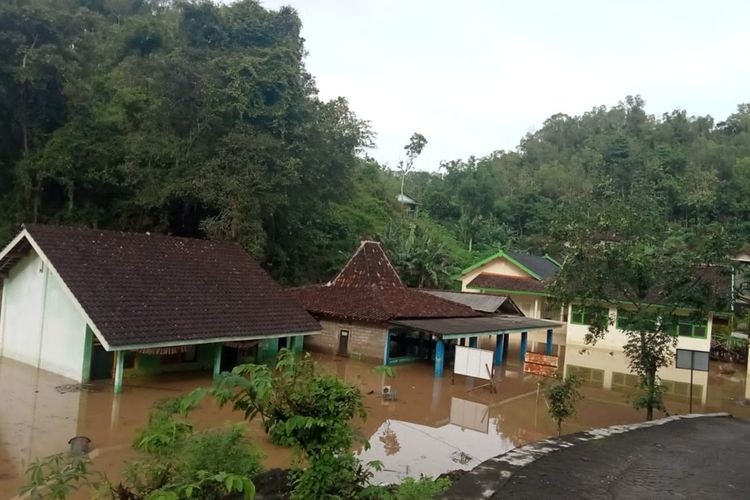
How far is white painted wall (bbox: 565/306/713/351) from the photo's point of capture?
26250 millimetres

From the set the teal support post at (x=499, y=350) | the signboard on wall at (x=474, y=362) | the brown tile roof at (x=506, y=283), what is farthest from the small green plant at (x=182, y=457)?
the brown tile roof at (x=506, y=283)

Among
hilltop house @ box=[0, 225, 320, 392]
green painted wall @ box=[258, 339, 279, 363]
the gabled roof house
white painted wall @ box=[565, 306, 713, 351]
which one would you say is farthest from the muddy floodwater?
the gabled roof house

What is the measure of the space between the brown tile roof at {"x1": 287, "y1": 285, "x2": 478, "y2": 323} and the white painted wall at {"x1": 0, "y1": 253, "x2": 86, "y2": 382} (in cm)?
861

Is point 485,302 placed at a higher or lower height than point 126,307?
higher

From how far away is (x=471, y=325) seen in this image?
67.7ft

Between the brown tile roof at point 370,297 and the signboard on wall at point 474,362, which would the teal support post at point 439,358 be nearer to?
the signboard on wall at point 474,362

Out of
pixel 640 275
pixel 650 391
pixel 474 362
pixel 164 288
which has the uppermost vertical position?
pixel 640 275

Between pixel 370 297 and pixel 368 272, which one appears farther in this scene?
pixel 368 272

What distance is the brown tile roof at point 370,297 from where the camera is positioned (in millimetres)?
20609

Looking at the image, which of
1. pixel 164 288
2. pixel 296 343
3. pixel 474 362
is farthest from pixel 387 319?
pixel 164 288

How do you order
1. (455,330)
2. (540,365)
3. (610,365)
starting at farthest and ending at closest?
(610,365) < (455,330) < (540,365)

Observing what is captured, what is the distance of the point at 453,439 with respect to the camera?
12.4 m

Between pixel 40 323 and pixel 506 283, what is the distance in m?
25.0

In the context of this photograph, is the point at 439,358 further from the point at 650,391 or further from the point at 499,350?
the point at 650,391
